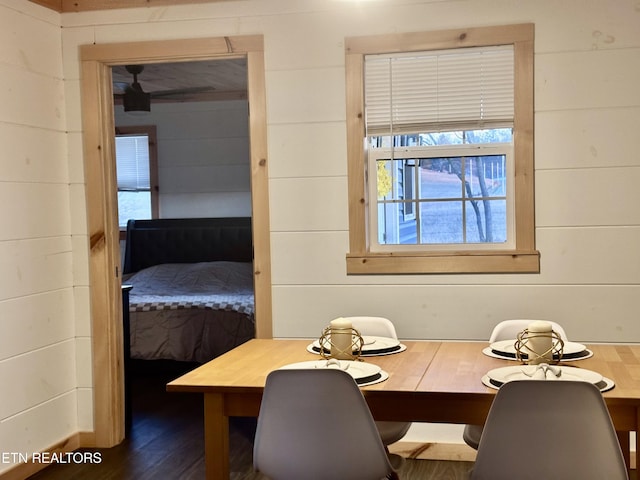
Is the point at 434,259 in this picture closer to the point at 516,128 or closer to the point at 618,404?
the point at 516,128

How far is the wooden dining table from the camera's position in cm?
232

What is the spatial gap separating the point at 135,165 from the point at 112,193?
12.6ft

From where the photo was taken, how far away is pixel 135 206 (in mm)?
8055

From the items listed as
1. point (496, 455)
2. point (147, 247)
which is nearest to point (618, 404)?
point (496, 455)

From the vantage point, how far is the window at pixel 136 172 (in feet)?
26.3

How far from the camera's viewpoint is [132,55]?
13.7 feet

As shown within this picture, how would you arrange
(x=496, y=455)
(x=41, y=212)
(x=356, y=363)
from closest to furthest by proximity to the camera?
(x=496, y=455) → (x=356, y=363) → (x=41, y=212)

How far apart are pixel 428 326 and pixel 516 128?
1101 millimetres

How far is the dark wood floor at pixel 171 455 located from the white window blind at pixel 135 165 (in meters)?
3.43

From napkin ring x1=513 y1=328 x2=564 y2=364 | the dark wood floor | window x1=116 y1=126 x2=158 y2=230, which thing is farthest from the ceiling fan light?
napkin ring x1=513 y1=328 x2=564 y2=364

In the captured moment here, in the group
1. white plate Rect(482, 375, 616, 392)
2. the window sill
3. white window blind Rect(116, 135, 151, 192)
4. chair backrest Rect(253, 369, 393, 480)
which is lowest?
chair backrest Rect(253, 369, 393, 480)

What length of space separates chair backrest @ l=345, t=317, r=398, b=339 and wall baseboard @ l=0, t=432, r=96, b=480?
185 centimetres

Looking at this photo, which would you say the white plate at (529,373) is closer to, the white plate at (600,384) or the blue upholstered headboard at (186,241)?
the white plate at (600,384)

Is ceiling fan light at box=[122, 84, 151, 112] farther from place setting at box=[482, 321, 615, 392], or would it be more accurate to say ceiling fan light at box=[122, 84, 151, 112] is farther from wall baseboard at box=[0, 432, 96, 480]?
place setting at box=[482, 321, 615, 392]
